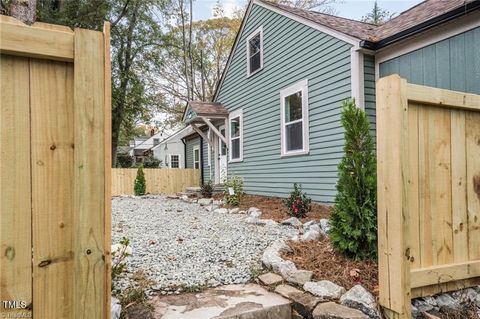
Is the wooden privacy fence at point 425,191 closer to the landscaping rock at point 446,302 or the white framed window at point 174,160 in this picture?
the landscaping rock at point 446,302

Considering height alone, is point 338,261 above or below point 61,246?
below

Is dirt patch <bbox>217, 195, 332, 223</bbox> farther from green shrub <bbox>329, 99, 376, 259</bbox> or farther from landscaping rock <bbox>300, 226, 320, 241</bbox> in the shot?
green shrub <bbox>329, 99, 376, 259</bbox>

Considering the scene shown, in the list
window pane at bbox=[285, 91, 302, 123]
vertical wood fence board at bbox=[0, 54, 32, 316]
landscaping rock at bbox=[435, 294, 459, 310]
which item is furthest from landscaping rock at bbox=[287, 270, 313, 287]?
window pane at bbox=[285, 91, 302, 123]

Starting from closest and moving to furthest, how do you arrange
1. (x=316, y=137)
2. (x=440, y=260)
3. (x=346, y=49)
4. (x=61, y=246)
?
1. (x=61, y=246)
2. (x=440, y=260)
3. (x=346, y=49)
4. (x=316, y=137)

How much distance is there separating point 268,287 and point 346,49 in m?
4.72

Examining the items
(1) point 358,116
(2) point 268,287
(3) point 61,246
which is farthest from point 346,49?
(3) point 61,246

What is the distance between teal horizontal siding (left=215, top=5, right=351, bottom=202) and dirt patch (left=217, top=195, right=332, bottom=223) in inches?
8.3

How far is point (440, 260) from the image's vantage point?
7.36 ft

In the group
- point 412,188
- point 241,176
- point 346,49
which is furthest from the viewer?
point 241,176

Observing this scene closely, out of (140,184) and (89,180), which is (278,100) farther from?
(140,184)

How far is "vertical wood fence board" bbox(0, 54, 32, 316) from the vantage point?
46.1 inches

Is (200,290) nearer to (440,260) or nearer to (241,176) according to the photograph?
(440,260)

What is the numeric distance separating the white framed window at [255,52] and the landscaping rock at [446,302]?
7150 mm

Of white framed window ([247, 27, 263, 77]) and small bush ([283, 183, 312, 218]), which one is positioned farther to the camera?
white framed window ([247, 27, 263, 77])
